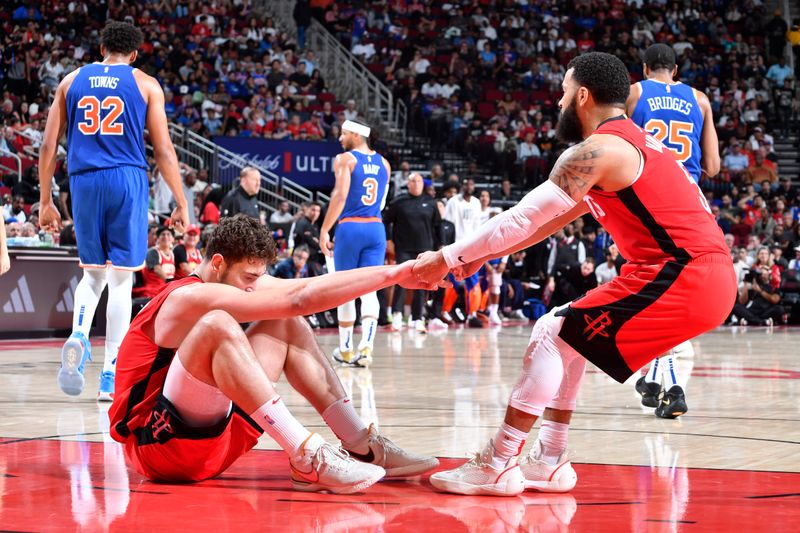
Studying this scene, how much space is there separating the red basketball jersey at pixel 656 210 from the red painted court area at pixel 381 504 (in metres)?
0.85

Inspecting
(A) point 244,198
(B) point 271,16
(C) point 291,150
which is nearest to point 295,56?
(B) point 271,16

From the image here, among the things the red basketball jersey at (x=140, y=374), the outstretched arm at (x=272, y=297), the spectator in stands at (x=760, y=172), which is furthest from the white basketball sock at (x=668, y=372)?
the spectator in stands at (x=760, y=172)

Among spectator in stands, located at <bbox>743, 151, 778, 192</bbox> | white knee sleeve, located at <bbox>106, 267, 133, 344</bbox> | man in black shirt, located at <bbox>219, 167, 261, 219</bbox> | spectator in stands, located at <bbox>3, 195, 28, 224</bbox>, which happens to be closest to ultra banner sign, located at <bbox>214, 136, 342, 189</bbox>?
spectator in stands, located at <bbox>3, 195, 28, 224</bbox>

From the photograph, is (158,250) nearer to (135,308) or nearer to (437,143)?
(135,308)

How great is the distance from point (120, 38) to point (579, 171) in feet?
12.9

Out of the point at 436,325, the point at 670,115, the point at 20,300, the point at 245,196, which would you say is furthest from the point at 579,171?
the point at 436,325

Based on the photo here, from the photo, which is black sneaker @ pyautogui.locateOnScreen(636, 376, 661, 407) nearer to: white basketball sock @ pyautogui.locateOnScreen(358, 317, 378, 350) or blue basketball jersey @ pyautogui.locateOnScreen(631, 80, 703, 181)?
blue basketball jersey @ pyautogui.locateOnScreen(631, 80, 703, 181)

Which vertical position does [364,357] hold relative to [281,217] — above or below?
below

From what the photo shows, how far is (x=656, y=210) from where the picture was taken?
3.80 metres

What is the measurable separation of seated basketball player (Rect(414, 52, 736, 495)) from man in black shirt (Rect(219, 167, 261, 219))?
840 centimetres

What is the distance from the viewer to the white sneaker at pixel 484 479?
12.4 feet

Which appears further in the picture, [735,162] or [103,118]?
[735,162]

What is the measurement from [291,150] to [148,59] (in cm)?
376

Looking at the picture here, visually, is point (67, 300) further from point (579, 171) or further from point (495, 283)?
point (579, 171)
